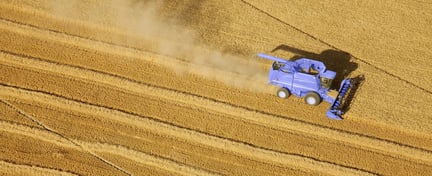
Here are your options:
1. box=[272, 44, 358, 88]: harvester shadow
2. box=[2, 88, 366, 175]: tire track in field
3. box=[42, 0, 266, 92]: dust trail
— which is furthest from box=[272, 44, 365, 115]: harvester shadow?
box=[2, 88, 366, 175]: tire track in field

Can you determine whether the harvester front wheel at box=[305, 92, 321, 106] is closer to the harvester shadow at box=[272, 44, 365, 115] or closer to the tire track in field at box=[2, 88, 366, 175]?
the harvester shadow at box=[272, 44, 365, 115]

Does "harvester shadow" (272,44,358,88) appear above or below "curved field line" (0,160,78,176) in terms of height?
above

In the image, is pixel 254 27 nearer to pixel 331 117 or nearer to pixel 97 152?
pixel 331 117

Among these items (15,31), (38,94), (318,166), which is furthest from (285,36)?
(15,31)

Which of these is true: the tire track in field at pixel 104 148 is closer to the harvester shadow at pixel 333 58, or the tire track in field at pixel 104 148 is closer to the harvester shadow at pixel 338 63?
the harvester shadow at pixel 338 63

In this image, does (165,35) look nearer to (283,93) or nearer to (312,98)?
(283,93)

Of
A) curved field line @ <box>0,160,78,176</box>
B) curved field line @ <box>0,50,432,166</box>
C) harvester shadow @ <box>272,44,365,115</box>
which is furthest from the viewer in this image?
harvester shadow @ <box>272,44,365,115</box>
